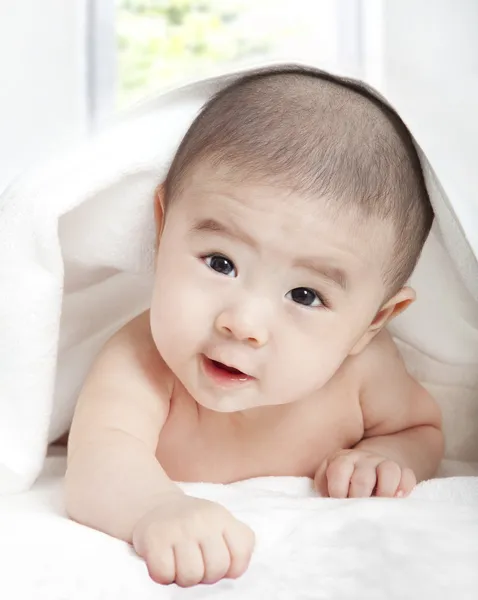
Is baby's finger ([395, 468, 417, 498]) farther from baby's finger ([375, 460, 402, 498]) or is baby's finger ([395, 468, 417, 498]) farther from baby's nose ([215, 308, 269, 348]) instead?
baby's nose ([215, 308, 269, 348])

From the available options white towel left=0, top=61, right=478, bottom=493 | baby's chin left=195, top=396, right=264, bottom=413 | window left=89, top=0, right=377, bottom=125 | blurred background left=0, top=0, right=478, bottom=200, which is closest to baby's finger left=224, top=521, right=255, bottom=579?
baby's chin left=195, top=396, right=264, bottom=413

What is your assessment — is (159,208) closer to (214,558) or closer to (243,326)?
(243,326)

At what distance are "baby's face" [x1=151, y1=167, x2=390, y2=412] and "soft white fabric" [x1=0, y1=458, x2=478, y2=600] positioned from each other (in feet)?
0.39

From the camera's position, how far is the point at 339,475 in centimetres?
89

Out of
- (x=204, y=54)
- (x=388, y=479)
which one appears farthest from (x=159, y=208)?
(x=204, y=54)

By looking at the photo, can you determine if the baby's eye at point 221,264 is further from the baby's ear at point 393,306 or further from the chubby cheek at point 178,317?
the baby's ear at point 393,306

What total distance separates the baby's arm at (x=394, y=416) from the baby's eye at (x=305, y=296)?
7.3 inches

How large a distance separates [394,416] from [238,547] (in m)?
0.42

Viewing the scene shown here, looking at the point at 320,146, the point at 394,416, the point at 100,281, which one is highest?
the point at 320,146

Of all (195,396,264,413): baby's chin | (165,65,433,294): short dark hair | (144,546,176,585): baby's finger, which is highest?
(165,65,433,294): short dark hair

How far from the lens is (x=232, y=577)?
26.0 inches

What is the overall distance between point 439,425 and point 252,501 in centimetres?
36

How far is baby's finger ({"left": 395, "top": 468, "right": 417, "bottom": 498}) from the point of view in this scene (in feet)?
2.88

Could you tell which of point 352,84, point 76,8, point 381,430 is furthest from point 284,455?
point 76,8
